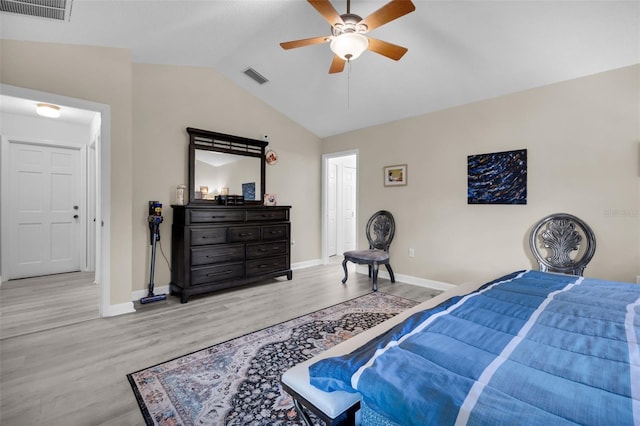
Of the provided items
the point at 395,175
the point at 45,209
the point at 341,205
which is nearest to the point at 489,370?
the point at 395,175

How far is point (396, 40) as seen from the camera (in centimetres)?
293

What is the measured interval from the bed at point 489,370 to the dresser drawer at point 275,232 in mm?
2841

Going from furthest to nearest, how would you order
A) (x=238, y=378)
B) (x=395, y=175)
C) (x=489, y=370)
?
(x=395, y=175), (x=238, y=378), (x=489, y=370)

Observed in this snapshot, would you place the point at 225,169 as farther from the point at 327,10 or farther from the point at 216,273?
the point at 327,10

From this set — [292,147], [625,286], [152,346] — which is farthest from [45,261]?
[625,286]

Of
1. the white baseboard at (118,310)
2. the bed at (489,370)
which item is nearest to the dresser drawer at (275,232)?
the white baseboard at (118,310)

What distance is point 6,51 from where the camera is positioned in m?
2.43

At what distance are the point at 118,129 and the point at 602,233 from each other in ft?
16.3

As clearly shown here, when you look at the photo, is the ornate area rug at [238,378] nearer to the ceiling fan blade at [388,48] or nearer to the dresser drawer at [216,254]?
the dresser drawer at [216,254]

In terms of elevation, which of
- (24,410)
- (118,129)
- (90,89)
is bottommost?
(24,410)

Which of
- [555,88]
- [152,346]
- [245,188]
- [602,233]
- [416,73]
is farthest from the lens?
[245,188]

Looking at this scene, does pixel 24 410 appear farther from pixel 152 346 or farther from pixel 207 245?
pixel 207 245

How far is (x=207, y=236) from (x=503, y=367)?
3239 millimetres

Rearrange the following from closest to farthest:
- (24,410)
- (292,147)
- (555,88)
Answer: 1. (24,410)
2. (555,88)
3. (292,147)
